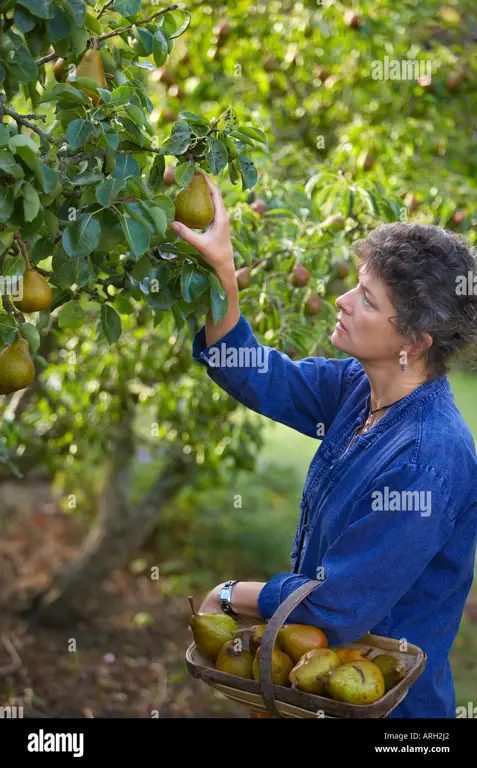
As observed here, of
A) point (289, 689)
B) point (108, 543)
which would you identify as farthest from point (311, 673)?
point (108, 543)

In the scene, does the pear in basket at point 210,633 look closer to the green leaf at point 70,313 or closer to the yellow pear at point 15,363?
the yellow pear at point 15,363

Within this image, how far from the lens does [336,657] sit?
5.82 ft

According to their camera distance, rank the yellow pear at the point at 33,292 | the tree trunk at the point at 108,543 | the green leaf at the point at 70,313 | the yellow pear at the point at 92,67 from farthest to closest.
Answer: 1. the tree trunk at the point at 108,543
2. the green leaf at the point at 70,313
3. the yellow pear at the point at 92,67
4. the yellow pear at the point at 33,292

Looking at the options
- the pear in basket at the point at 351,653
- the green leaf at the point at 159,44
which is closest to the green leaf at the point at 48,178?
the green leaf at the point at 159,44

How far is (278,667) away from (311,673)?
0.07 meters

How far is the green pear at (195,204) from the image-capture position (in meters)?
1.91

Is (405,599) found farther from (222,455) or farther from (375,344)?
(222,455)

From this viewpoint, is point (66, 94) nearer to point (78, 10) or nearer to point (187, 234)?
point (78, 10)

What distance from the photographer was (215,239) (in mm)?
1928

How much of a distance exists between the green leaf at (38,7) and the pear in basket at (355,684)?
1.37m

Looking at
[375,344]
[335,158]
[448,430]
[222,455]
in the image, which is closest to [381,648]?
[448,430]

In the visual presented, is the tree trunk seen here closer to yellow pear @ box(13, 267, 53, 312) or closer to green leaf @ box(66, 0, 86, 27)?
yellow pear @ box(13, 267, 53, 312)

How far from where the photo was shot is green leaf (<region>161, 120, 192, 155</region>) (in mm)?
1805
